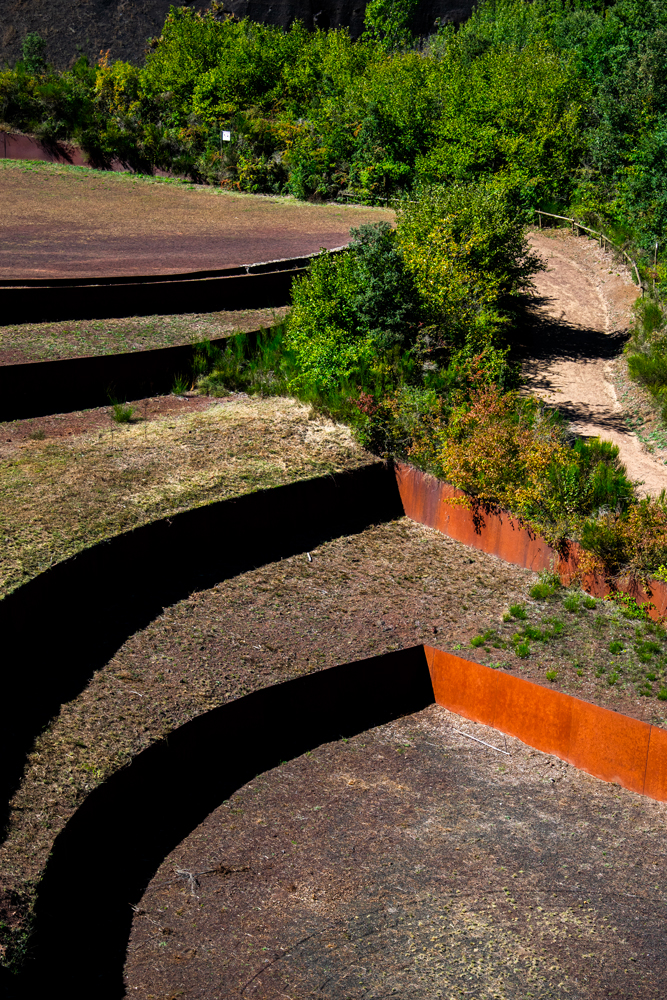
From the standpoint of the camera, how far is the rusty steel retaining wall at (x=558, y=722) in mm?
7664

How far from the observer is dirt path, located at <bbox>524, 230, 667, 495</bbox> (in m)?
13.7

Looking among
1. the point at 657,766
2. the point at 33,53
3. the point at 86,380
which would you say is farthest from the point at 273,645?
the point at 33,53

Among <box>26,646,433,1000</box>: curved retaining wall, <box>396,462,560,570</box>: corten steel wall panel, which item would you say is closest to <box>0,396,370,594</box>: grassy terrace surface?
<box>396,462,560,570</box>: corten steel wall panel

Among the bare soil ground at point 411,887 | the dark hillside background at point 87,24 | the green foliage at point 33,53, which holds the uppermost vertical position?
the dark hillside background at point 87,24

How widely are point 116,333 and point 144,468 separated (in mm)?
4189

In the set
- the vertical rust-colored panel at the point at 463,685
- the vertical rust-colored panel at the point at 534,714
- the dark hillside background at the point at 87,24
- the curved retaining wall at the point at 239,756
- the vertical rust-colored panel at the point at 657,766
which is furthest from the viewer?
the dark hillside background at the point at 87,24

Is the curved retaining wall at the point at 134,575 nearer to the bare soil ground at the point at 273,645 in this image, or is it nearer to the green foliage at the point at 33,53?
the bare soil ground at the point at 273,645

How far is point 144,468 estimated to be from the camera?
10.2 m

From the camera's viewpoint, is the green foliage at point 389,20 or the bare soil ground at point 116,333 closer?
the bare soil ground at point 116,333

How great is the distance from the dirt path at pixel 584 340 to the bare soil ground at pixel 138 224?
5002 mm

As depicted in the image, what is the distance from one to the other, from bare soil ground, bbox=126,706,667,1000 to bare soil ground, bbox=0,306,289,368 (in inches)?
282

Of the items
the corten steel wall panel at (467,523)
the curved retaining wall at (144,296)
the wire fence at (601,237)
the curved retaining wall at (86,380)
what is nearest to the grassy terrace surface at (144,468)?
the corten steel wall panel at (467,523)

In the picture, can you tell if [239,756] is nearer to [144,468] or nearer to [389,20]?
[144,468]

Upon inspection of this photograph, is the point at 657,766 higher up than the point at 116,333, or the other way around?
the point at 116,333
